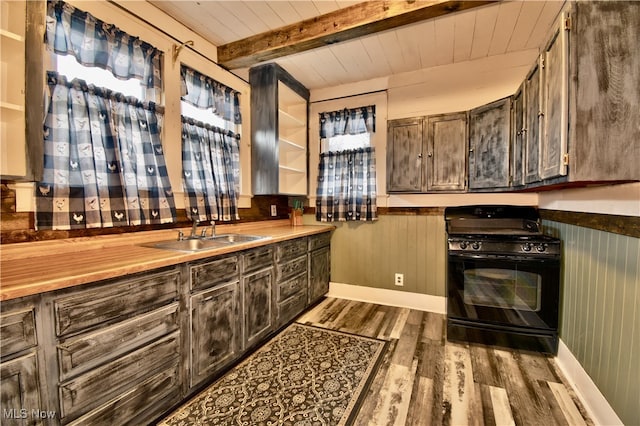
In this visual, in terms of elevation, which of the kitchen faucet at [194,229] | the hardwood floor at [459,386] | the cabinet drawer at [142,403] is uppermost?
the kitchen faucet at [194,229]

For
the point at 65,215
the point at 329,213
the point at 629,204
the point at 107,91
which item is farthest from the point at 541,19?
the point at 65,215

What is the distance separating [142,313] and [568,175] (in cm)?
228

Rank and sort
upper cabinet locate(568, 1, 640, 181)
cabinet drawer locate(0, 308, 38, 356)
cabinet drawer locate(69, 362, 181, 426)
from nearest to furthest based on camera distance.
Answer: cabinet drawer locate(0, 308, 38, 356)
cabinet drawer locate(69, 362, 181, 426)
upper cabinet locate(568, 1, 640, 181)

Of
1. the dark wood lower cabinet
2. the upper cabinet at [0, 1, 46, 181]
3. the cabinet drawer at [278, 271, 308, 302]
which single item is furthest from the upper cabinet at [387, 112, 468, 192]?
the upper cabinet at [0, 1, 46, 181]

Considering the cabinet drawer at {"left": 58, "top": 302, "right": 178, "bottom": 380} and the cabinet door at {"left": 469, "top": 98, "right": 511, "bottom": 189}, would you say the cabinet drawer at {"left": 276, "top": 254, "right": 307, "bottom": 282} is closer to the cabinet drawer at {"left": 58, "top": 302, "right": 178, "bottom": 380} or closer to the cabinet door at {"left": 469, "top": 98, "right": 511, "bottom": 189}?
the cabinet drawer at {"left": 58, "top": 302, "right": 178, "bottom": 380}

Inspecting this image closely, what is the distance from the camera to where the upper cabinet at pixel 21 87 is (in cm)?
124

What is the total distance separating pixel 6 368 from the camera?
0.94 metres

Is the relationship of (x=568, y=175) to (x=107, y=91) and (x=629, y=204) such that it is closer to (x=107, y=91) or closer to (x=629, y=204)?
(x=629, y=204)

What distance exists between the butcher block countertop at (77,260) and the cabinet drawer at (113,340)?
0.81 feet

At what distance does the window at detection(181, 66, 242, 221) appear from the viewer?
7.42 ft

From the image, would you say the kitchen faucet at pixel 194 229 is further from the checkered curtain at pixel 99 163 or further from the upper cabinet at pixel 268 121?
the upper cabinet at pixel 268 121

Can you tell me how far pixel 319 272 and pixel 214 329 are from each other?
61.9 inches

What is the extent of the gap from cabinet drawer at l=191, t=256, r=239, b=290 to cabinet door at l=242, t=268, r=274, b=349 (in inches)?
5.9

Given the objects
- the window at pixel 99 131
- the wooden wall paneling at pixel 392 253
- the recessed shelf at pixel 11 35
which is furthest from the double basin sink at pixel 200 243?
the wooden wall paneling at pixel 392 253
